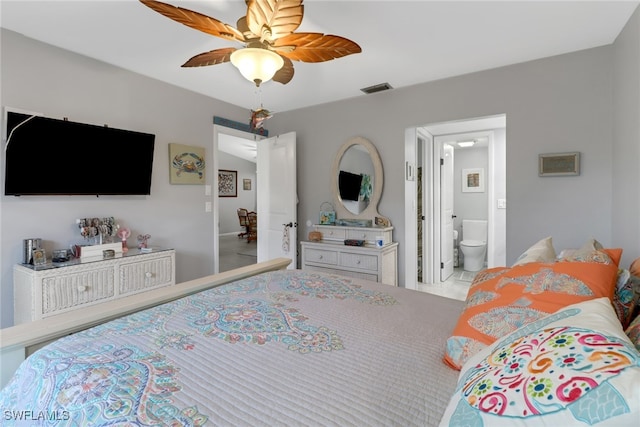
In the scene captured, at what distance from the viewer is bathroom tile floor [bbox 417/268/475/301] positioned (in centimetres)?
389

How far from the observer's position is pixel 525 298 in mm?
918

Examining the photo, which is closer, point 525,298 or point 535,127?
point 525,298

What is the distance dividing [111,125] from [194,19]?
1757mm

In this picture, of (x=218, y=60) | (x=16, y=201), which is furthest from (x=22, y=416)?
(x=16, y=201)

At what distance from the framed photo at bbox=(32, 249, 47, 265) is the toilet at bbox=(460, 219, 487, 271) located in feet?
17.2

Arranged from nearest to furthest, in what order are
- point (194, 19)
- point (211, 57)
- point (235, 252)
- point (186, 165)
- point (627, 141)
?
1. point (194, 19)
2. point (211, 57)
3. point (627, 141)
4. point (186, 165)
5. point (235, 252)

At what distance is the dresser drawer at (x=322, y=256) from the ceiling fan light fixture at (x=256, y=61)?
2.11 metres

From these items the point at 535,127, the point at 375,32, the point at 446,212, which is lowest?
the point at 446,212

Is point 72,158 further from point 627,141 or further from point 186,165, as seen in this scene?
point 627,141

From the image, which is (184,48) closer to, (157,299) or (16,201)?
(16,201)

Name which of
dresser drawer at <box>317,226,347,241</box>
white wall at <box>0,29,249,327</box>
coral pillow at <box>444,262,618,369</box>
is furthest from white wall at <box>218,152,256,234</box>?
coral pillow at <box>444,262,618,369</box>

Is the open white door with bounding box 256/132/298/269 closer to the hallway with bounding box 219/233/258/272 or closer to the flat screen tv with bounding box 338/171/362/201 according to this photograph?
the flat screen tv with bounding box 338/171/362/201

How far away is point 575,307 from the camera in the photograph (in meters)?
0.73

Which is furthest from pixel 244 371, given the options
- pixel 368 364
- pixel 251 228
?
pixel 251 228
